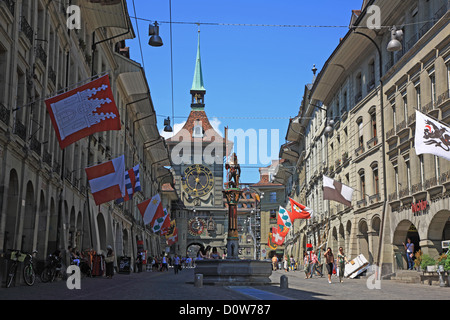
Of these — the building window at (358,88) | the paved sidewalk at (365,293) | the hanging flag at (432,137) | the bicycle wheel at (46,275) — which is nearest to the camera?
the paved sidewalk at (365,293)

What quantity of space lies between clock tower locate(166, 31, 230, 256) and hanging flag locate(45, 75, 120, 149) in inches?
3590

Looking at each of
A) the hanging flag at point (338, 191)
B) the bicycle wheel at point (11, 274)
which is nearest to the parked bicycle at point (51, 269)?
the bicycle wheel at point (11, 274)

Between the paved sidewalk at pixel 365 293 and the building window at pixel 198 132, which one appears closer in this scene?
the paved sidewalk at pixel 365 293

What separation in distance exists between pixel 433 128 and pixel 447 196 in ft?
26.0

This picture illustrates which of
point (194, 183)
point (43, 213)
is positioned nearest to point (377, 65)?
point (43, 213)

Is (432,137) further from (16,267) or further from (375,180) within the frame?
(375,180)

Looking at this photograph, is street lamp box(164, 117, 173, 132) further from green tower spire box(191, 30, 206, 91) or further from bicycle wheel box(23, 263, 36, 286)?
green tower spire box(191, 30, 206, 91)

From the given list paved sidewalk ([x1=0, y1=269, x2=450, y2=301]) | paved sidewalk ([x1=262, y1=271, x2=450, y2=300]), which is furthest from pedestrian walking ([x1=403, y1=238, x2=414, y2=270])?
paved sidewalk ([x1=0, y1=269, x2=450, y2=301])

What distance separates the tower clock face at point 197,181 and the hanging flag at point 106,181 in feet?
296

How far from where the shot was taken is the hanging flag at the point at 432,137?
1853 centimetres

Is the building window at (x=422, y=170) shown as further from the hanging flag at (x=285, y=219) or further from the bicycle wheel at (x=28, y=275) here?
the bicycle wheel at (x=28, y=275)

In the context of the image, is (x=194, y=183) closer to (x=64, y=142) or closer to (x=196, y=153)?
(x=196, y=153)

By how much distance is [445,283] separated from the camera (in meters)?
22.4

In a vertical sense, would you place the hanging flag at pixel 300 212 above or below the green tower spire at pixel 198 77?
below
